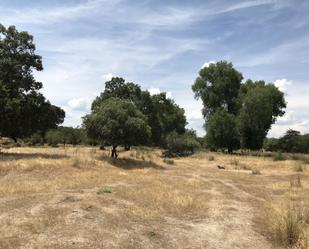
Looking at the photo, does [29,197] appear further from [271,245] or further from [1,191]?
[271,245]

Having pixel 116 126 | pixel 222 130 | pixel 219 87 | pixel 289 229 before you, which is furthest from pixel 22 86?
pixel 219 87

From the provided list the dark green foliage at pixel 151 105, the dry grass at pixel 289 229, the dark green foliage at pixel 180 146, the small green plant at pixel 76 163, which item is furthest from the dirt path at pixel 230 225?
the dark green foliage at pixel 180 146

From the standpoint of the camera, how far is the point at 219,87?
224ft

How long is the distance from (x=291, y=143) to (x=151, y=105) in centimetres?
3366

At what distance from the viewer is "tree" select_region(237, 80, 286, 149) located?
6112 centimetres

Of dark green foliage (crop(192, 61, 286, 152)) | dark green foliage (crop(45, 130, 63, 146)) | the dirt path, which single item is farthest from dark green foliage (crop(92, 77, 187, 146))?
the dirt path

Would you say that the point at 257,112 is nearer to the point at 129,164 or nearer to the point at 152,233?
the point at 129,164

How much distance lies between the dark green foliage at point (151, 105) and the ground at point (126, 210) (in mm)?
22232

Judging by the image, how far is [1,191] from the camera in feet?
61.0

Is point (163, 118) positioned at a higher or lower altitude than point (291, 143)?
higher

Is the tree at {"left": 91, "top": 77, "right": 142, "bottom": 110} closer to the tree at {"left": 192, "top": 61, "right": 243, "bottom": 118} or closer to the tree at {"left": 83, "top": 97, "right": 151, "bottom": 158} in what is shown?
the tree at {"left": 192, "top": 61, "right": 243, "bottom": 118}

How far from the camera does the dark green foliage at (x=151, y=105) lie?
6091 cm

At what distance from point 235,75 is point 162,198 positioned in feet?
177

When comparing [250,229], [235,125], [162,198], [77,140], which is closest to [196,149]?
[235,125]
